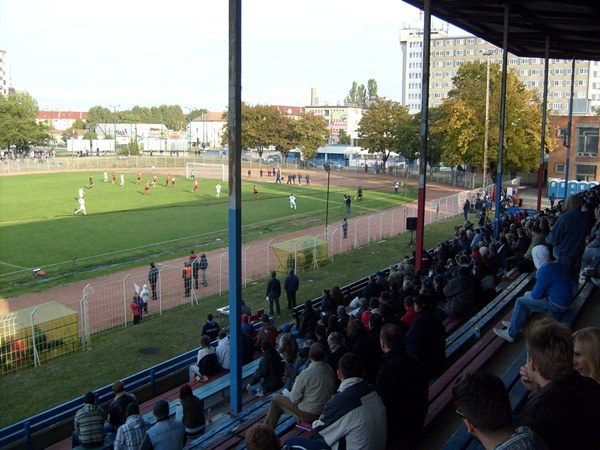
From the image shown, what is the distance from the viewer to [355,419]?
454cm

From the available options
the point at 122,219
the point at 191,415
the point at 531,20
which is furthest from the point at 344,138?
the point at 191,415

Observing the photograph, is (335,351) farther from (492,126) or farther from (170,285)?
(492,126)

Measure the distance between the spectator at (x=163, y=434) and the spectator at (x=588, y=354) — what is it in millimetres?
4421

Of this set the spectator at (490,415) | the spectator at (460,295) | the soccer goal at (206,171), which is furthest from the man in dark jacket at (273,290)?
Answer: the soccer goal at (206,171)

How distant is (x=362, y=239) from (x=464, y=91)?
27509 mm

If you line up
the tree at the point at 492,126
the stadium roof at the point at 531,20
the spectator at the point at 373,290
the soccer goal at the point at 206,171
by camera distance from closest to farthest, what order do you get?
the spectator at the point at 373,290
the stadium roof at the point at 531,20
the tree at the point at 492,126
the soccer goal at the point at 206,171

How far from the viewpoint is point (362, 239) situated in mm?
29922

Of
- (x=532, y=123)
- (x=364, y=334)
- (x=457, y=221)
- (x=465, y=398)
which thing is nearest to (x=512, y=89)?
(x=532, y=123)

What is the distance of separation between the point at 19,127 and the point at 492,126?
64.4 metres

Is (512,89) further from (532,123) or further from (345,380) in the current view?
(345,380)

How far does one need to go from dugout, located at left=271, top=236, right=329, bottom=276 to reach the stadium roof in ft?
31.8

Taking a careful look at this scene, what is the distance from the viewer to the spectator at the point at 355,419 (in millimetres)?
4531

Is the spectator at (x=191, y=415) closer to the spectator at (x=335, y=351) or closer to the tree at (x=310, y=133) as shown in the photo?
the spectator at (x=335, y=351)

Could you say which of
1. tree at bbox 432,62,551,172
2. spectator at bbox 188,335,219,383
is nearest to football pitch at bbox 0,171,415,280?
tree at bbox 432,62,551,172
